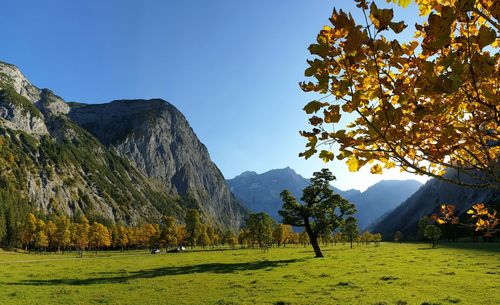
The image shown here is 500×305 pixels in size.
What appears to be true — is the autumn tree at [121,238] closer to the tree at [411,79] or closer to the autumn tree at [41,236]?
the autumn tree at [41,236]

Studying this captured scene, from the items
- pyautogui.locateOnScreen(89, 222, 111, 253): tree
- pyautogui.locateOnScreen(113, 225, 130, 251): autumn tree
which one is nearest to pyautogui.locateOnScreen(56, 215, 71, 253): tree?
pyautogui.locateOnScreen(89, 222, 111, 253): tree

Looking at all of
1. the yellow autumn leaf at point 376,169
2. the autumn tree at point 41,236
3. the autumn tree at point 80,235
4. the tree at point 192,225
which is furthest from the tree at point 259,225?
the yellow autumn leaf at point 376,169

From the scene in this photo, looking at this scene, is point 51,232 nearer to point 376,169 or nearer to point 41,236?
point 41,236

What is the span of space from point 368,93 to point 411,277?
93.2ft

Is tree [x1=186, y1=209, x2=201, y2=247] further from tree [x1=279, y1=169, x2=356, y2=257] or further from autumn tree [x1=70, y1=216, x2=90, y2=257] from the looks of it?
tree [x1=279, y1=169, x2=356, y2=257]

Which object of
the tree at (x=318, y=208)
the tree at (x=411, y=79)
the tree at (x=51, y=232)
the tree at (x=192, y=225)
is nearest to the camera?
the tree at (x=411, y=79)

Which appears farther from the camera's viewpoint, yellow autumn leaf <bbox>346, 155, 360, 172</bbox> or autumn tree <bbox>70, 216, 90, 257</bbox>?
autumn tree <bbox>70, 216, 90, 257</bbox>

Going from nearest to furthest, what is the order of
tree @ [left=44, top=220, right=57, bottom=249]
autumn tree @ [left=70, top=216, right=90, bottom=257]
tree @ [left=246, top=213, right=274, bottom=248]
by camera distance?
tree @ [left=246, top=213, right=274, bottom=248] < autumn tree @ [left=70, top=216, right=90, bottom=257] < tree @ [left=44, top=220, right=57, bottom=249]

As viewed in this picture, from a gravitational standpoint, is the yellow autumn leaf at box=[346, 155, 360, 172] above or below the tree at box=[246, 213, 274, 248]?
above

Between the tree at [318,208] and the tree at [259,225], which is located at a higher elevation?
the tree at [318,208]

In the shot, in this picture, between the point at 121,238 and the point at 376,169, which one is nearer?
the point at 376,169

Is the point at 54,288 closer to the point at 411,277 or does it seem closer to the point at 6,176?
the point at 411,277

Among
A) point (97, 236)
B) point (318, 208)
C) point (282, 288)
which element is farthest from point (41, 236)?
point (282, 288)

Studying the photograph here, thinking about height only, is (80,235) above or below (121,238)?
above
